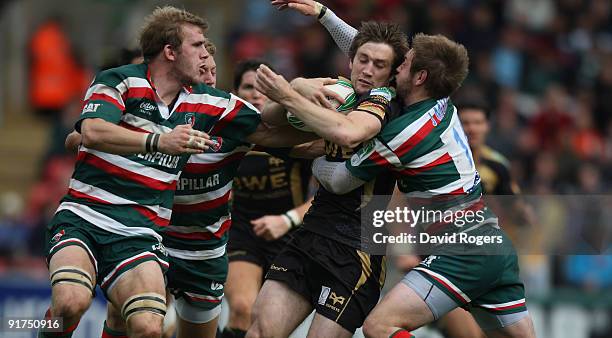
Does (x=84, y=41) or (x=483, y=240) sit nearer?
(x=483, y=240)

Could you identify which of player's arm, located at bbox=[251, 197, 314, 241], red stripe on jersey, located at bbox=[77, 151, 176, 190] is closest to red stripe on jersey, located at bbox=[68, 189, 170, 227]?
red stripe on jersey, located at bbox=[77, 151, 176, 190]

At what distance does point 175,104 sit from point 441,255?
202cm

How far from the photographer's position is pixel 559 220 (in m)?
13.2

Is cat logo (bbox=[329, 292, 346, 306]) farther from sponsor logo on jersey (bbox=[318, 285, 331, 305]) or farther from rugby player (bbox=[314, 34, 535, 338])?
rugby player (bbox=[314, 34, 535, 338])

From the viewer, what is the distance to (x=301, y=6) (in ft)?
26.9

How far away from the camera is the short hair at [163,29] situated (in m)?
7.94

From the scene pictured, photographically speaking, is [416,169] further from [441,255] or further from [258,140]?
[258,140]

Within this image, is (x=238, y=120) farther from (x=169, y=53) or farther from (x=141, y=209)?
(x=141, y=209)

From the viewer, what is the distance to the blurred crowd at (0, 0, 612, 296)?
1584cm

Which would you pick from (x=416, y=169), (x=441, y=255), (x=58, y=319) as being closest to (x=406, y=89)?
(x=416, y=169)

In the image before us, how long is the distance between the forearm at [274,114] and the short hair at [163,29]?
2.32ft

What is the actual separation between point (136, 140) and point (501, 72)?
11.8 metres

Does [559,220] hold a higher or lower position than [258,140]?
lower

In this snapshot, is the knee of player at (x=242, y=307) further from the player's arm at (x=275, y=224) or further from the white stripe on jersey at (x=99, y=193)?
the white stripe on jersey at (x=99, y=193)
